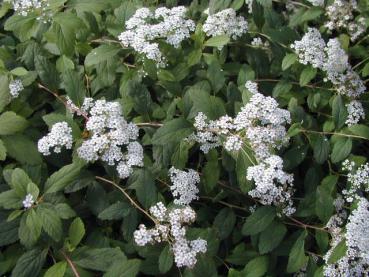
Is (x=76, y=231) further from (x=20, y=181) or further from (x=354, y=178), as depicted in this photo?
(x=354, y=178)

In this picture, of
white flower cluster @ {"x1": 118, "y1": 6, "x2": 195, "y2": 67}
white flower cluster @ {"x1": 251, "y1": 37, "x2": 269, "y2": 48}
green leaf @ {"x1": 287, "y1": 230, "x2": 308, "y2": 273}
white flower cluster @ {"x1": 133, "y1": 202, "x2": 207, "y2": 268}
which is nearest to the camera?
white flower cluster @ {"x1": 133, "y1": 202, "x2": 207, "y2": 268}

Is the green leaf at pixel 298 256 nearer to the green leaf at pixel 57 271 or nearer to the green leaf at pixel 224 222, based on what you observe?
the green leaf at pixel 224 222

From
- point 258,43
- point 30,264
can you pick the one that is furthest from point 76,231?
point 258,43

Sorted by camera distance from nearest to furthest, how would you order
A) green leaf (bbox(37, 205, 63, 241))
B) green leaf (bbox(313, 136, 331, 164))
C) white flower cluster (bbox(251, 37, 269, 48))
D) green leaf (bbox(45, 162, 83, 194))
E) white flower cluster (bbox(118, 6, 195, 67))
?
1. green leaf (bbox(37, 205, 63, 241))
2. green leaf (bbox(45, 162, 83, 194))
3. white flower cluster (bbox(118, 6, 195, 67))
4. green leaf (bbox(313, 136, 331, 164))
5. white flower cluster (bbox(251, 37, 269, 48))

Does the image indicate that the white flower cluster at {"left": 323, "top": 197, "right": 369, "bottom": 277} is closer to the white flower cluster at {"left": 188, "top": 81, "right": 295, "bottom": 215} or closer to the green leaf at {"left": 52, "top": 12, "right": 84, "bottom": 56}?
the white flower cluster at {"left": 188, "top": 81, "right": 295, "bottom": 215}

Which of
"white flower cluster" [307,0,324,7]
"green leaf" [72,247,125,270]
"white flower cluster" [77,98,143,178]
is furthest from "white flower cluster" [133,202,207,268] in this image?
"white flower cluster" [307,0,324,7]

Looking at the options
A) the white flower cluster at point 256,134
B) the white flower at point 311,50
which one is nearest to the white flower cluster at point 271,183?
the white flower cluster at point 256,134
